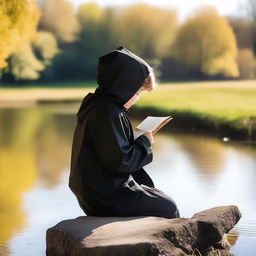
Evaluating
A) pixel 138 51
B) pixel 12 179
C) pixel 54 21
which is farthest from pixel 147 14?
pixel 12 179

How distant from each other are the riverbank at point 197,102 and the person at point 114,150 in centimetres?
589

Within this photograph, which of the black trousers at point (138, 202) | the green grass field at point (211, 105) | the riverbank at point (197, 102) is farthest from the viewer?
the riverbank at point (197, 102)

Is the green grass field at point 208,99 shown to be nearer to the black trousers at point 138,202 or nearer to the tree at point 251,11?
the tree at point 251,11

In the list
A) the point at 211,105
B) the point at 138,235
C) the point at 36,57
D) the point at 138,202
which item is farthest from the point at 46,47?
the point at 138,235

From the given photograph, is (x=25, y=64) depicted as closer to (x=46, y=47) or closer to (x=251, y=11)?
(x=46, y=47)

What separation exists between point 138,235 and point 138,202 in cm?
45

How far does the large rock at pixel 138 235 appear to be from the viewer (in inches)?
140

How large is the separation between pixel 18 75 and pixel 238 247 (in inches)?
520

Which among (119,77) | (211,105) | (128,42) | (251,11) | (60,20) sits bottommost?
(211,105)

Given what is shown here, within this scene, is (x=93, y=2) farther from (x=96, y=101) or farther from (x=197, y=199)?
(x=96, y=101)

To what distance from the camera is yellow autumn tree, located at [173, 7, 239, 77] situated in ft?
53.0

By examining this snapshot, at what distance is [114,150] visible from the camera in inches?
157

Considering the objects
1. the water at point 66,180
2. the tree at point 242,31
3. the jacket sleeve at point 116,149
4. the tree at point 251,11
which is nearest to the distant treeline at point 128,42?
the tree at point 242,31

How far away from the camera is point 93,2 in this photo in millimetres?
16766
